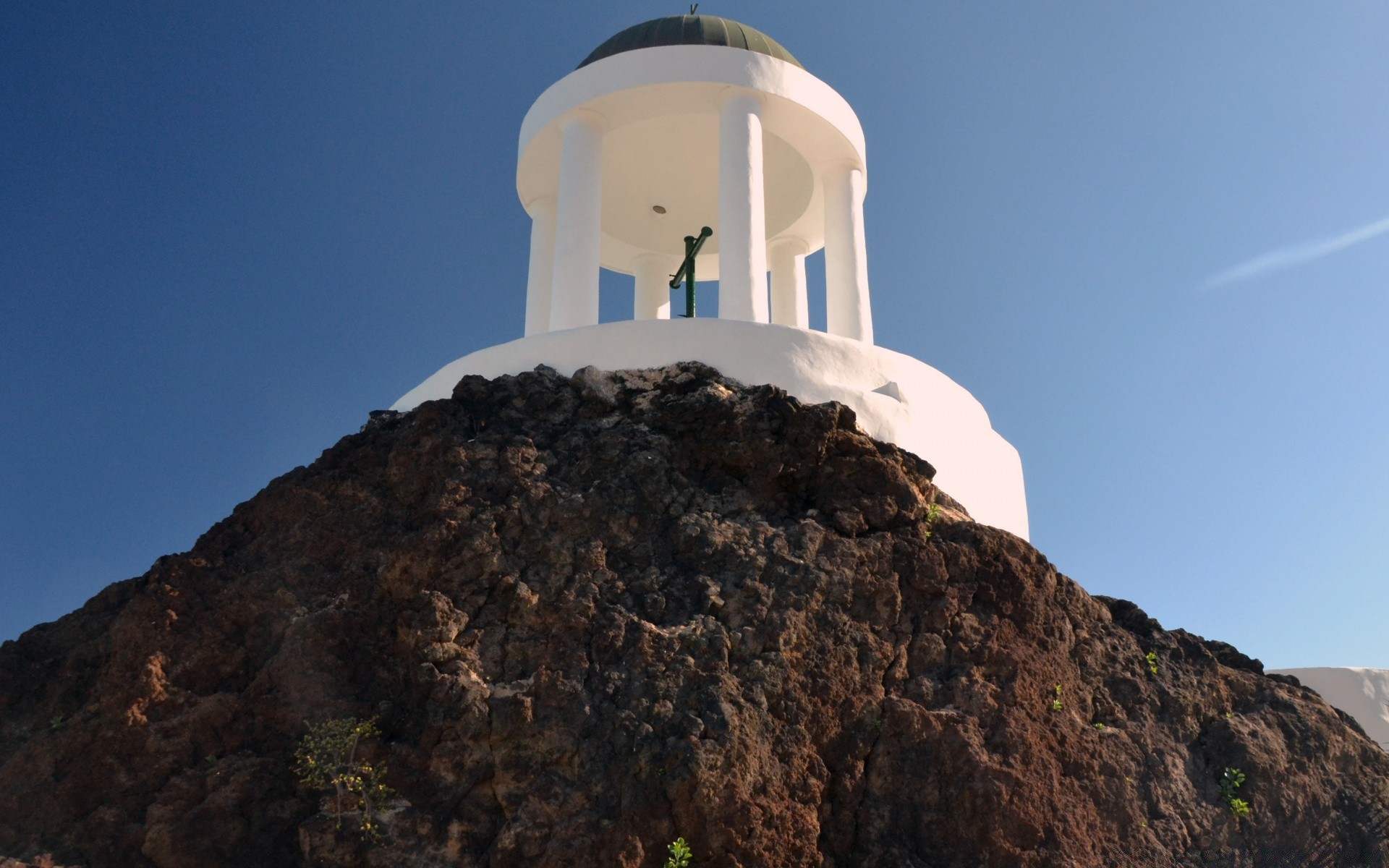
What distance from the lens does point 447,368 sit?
13.4 m

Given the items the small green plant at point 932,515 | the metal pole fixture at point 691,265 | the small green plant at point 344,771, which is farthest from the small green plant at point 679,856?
the metal pole fixture at point 691,265

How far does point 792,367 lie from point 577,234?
3.42 metres

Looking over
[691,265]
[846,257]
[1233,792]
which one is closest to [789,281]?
[691,265]

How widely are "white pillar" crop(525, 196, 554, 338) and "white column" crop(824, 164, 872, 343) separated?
3.75 meters

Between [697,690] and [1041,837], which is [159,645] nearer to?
[697,690]

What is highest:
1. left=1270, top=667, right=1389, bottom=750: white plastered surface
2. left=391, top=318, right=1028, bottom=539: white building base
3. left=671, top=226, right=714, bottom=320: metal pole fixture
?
left=671, top=226, right=714, bottom=320: metal pole fixture

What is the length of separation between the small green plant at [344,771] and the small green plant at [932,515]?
5.55m

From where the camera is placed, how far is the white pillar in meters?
16.5

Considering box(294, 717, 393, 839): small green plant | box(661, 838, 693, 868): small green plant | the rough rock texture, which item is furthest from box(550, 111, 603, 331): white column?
box(661, 838, 693, 868): small green plant

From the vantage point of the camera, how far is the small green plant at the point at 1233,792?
441 inches

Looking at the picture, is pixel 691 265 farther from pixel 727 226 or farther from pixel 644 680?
pixel 644 680

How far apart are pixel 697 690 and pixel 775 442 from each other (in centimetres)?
279

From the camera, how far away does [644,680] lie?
10281mm

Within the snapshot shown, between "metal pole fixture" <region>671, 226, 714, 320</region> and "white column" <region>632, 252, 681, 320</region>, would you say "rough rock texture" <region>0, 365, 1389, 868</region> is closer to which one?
"metal pole fixture" <region>671, 226, 714, 320</region>
